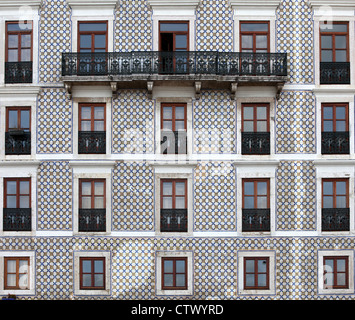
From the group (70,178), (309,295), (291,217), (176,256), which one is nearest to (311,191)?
(291,217)

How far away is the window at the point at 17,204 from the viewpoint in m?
14.6

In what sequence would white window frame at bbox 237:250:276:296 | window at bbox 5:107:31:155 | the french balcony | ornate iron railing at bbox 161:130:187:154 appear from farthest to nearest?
1. window at bbox 5:107:31:155
2. ornate iron railing at bbox 161:130:187:154
3. white window frame at bbox 237:250:276:296
4. the french balcony

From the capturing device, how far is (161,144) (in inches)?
575

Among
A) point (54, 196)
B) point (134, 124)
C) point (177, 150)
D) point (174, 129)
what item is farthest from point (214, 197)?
point (54, 196)

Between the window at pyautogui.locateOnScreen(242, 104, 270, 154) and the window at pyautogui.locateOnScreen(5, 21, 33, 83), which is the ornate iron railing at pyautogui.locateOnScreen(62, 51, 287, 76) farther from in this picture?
the window at pyautogui.locateOnScreen(5, 21, 33, 83)

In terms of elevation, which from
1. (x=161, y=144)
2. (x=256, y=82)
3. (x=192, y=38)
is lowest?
(x=161, y=144)

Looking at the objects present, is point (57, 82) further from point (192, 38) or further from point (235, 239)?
point (235, 239)

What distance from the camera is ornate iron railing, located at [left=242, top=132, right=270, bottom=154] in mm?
14625

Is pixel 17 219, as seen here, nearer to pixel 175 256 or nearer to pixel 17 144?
pixel 17 144

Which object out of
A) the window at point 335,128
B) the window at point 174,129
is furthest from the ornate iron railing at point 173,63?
the window at point 335,128

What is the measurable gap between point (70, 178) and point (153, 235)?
3.15m

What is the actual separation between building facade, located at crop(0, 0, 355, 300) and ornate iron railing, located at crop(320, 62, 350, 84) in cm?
3

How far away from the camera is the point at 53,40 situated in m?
14.8

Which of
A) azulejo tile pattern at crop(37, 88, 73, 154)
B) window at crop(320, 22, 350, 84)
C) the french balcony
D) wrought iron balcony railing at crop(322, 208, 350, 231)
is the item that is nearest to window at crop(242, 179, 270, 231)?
wrought iron balcony railing at crop(322, 208, 350, 231)
